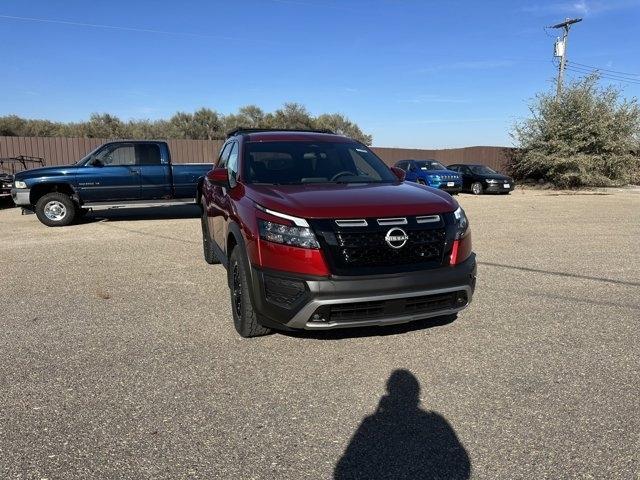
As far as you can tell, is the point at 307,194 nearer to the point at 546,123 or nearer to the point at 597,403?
the point at 597,403

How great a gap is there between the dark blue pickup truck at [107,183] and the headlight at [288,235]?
24.7 feet

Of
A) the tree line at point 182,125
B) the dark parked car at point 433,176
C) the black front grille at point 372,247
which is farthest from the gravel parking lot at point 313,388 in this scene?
the tree line at point 182,125

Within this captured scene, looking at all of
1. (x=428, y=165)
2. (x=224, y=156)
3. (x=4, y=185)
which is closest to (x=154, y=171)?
(x=4, y=185)

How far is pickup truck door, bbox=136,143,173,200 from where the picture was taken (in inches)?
Answer: 457

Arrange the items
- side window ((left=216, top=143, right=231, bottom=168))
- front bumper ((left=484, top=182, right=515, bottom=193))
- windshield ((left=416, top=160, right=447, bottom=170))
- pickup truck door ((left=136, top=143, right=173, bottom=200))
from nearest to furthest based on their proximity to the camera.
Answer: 1. side window ((left=216, top=143, right=231, bottom=168))
2. pickup truck door ((left=136, top=143, right=173, bottom=200))
3. windshield ((left=416, top=160, right=447, bottom=170))
4. front bumper ((left=484, top=182, right=515, bottom=193))

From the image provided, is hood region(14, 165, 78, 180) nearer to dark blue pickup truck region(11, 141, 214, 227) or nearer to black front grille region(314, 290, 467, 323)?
dark blue pickup truck region(11, 141, 214, 227)

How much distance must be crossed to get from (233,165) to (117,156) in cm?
753

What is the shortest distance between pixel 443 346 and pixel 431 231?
103 centimetres

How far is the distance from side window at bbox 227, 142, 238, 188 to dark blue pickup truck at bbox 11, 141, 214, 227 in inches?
211

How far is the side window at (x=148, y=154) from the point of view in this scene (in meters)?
11.7

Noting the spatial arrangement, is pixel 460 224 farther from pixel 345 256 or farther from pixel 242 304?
pixel 242 304

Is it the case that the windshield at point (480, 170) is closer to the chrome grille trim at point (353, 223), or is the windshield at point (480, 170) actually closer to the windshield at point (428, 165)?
the windshield at point (428, 165)

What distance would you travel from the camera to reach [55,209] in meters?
11.2

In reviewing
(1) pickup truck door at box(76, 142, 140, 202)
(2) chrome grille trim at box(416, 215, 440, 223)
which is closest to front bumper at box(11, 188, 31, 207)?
(1) pickup truck door at box(76, 142, 140, 202)
